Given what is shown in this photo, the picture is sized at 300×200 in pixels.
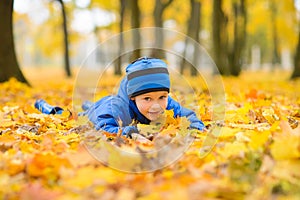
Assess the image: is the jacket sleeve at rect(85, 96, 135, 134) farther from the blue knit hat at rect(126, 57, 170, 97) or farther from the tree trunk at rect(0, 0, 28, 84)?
the tree trunk at rect(0, 0, 28, 84)

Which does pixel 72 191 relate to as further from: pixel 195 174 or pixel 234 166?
pixel 234 166

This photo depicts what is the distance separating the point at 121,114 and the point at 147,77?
1.20ft

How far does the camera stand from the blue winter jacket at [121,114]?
2.64 meters

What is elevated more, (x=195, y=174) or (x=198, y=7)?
(x=198, y=7)

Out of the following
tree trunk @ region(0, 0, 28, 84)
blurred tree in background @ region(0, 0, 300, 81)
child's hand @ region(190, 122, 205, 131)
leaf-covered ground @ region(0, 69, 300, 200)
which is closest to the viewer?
leaf-covered ground @ region(0, 69, 300, 200)

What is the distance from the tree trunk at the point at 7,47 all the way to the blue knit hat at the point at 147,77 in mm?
4484

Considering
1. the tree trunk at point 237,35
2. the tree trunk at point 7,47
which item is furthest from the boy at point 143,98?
the tree trunk at point 237,35

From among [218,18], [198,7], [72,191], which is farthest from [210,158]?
[198,7]

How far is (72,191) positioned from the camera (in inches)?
56.1

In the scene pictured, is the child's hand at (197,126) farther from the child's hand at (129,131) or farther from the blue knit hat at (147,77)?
the child's hand at (129,131)

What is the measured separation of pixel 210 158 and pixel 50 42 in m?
23.2

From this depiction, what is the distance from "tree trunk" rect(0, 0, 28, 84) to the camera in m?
6.60

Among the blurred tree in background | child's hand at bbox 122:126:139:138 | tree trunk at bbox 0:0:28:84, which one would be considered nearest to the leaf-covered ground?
child's hand at bbox 122:126:139:138

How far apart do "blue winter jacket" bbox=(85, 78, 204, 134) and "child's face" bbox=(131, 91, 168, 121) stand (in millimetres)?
141
